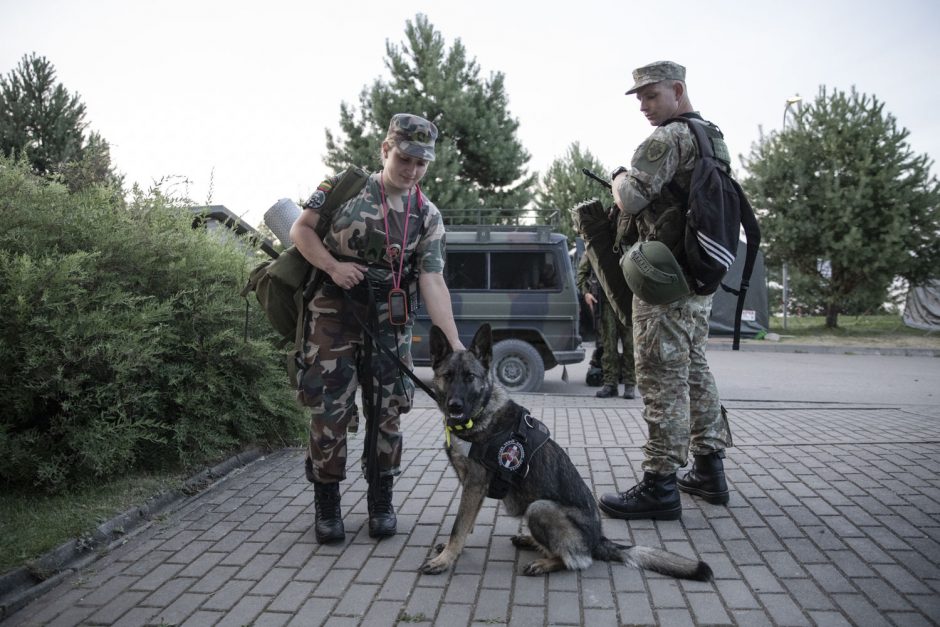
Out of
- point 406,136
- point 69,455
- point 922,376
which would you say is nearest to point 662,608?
point 406,136

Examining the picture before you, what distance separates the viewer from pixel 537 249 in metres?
9.50

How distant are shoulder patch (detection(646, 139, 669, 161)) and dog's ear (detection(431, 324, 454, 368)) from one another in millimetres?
1565

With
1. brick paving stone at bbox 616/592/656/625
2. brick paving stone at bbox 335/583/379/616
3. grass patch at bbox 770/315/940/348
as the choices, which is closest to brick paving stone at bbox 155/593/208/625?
brick paving stone at bbox 335/583/379/616

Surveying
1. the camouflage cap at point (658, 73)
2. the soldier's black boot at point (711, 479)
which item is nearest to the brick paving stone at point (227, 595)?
the soldier's black boot at point (711, 479)

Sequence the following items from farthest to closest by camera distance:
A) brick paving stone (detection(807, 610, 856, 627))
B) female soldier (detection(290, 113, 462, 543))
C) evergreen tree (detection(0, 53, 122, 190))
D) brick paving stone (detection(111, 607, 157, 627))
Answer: evergreen tree (detection(0, 53, 122, 190)) < female soldier (detection(290, 113, 462, 543)) < brick paving stone (detection(111, 607, 157, 627)) < brick paving stone (detection(807, 610, 856, 627))

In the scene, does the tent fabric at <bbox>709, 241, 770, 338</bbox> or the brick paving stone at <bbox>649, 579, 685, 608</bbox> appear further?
the tent fabric at <bbox>709, 241, 770, 338</bbox>

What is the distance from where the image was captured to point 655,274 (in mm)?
3586

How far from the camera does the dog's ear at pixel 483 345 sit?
3.41 metres

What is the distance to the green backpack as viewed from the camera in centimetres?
358

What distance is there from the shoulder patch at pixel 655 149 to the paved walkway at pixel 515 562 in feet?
6.95

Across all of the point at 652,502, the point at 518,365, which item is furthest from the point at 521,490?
the point at 518,365

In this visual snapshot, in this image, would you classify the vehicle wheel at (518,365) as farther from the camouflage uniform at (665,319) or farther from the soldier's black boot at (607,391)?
the camouflage uniform at (665,319)

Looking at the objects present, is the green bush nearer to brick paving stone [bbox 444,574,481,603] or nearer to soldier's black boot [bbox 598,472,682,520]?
brick paving stone [bbox 444,574,481,603]

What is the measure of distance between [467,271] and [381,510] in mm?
6200
